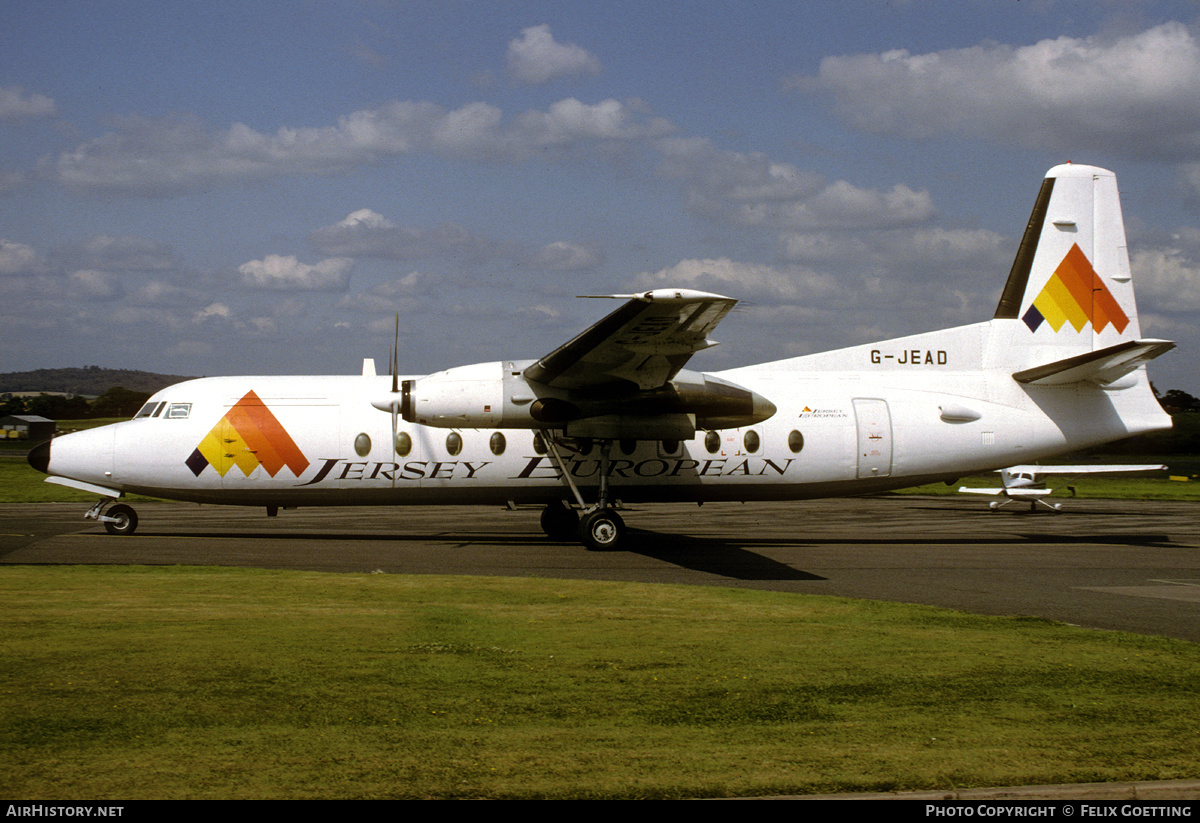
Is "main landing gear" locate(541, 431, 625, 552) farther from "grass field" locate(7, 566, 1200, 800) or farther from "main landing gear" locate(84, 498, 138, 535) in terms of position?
"main landing gear" locate(84, 498, 138, 535)

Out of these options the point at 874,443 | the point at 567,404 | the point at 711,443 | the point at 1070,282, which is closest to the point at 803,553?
the point at 711,443

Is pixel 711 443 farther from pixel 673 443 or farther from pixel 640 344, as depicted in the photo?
pixel 640 344

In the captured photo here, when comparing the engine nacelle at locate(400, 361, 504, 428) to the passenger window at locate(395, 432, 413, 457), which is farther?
the passenger window at locate(395, 432, 413, 457)

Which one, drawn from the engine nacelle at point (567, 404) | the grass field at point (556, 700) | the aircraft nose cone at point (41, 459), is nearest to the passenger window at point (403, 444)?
the engine nacelle at point (567, 404)

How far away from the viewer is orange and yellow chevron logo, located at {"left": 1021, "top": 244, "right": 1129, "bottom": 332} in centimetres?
1903

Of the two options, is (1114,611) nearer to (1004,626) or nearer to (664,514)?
(1004,626)

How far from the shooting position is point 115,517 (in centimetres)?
1816

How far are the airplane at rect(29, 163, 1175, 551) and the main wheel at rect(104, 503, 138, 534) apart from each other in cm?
3

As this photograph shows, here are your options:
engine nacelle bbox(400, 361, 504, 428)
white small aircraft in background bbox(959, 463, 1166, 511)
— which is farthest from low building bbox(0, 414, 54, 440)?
white small aircraft in background bbox(959, 463, 1166, 511)

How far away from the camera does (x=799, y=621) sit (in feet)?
29.9

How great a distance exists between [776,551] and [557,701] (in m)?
11.6

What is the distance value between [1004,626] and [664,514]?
18724 millimetres
